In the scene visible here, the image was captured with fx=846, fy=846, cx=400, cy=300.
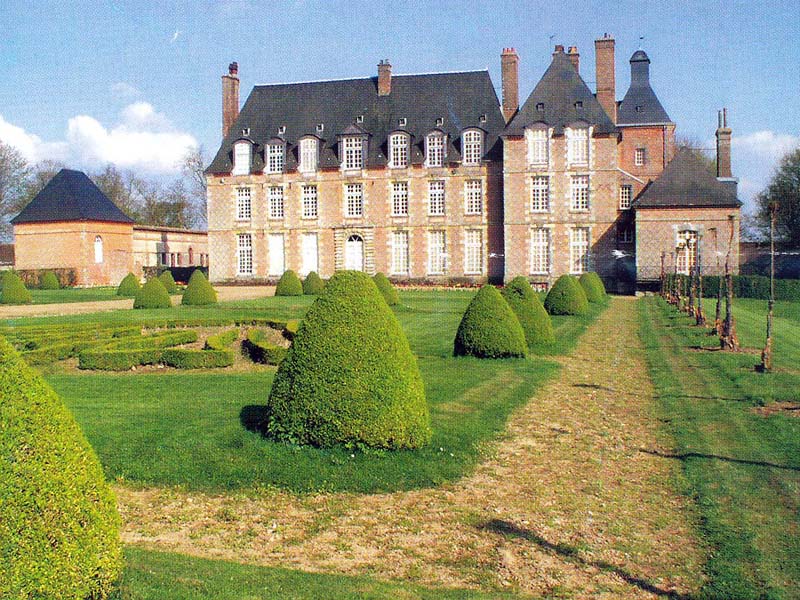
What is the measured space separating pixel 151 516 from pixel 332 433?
1632 mm

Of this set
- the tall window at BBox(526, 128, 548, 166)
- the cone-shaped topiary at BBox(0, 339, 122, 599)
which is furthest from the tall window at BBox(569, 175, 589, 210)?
the cone-shaped topiary at BBox(0, 339, 122, 599)

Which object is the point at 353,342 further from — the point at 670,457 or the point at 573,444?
the point at 670,457

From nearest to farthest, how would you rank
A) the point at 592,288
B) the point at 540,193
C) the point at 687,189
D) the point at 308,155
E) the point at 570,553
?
the point at 570,553 < the point at 592,288 < the point at 687,189 < the point at 540,193 < the point at 308,155

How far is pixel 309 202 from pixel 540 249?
11.4 m

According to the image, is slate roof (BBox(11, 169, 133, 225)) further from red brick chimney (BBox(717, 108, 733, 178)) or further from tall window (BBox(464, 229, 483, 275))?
red brick chimney (BBox(717, 108, 733, 178))

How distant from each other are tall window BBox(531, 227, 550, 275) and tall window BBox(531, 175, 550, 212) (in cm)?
92

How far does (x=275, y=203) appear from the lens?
4125cm

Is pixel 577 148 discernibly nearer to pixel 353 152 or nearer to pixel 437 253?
pixel 437 253

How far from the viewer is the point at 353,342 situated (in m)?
7.13

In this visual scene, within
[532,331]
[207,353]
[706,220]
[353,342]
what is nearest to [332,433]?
[353,342]

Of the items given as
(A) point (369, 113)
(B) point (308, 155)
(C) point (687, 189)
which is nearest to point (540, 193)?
(C) point (687, 189)

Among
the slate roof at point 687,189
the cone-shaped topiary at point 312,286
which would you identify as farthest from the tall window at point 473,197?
the cone-shaped topiary at point 312,286

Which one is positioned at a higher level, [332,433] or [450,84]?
[450,84]

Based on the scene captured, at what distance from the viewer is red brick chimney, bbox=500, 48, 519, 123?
39375 millimetres
